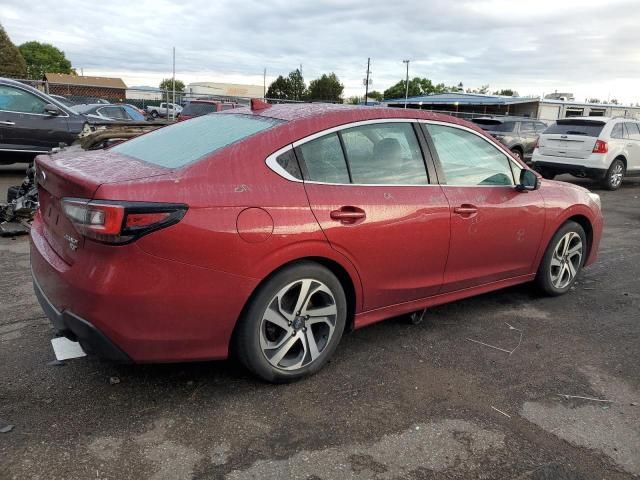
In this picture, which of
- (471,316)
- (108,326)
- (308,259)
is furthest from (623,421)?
(108,326)

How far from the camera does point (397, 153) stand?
3674mm

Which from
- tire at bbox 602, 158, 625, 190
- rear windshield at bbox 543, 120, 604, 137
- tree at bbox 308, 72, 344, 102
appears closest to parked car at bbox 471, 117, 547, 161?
rear windshield at bbox 543, 120, 604, 137

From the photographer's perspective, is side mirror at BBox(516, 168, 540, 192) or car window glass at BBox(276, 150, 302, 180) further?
side mirror at BBox(516, 168, 540, 192)

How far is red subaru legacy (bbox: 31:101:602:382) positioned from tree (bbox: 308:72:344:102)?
6788cm

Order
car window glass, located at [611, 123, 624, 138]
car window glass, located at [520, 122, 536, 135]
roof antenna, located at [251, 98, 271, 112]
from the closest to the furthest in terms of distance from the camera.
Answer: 1. roof antenna, located at [251, 98, 271, 112]
2. car window glass, located at [611, 123, 624, 138]
3. car window glass, located at [520, 122, 536, 135]

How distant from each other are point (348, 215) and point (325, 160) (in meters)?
0.35

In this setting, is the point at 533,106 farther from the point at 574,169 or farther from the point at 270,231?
the point at 270,231

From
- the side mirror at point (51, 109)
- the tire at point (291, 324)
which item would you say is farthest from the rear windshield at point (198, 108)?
the tire at point (291, 324)

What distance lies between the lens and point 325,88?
72.0m

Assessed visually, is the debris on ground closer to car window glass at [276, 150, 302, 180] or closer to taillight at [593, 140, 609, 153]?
car window glass at [276, 150, 302, 180]

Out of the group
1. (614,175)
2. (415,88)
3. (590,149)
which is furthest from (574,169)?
(415,88)

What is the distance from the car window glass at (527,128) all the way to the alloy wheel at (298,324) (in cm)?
1520

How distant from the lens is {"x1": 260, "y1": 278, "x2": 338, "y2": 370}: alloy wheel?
3074 mm

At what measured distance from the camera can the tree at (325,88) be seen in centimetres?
7112
